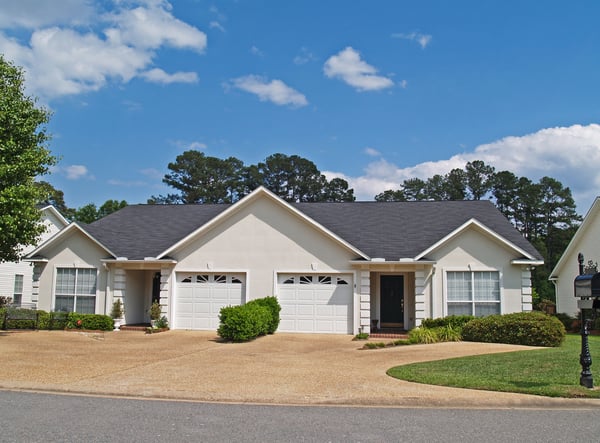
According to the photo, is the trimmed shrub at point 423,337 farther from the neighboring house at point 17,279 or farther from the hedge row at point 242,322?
the neighboring house at point 17,279

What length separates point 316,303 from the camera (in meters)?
22.6

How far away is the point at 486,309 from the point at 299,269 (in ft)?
24.1

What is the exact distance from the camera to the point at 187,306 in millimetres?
23484

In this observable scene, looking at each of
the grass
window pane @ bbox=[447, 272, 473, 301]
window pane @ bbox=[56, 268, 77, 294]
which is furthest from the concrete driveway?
window pane @ bbox=[447, 272, 473, 301]

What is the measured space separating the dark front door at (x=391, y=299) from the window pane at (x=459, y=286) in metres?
2.45

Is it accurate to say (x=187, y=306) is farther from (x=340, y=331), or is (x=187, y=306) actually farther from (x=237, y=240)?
(x=340, y=331)

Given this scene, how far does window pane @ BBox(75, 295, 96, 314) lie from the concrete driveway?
9.96 feet

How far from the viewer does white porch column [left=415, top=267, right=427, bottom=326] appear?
2191cm

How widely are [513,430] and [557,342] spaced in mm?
11396

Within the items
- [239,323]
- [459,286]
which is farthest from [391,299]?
[239,323]

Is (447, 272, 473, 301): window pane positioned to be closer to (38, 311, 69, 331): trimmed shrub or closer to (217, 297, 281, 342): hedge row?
(217, 297, 281, 342): hedge row

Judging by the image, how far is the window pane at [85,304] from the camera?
24.1 meters

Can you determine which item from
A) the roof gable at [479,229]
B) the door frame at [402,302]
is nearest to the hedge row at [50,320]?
the door frame at [402,302]

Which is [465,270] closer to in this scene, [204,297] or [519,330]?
[519,330]
